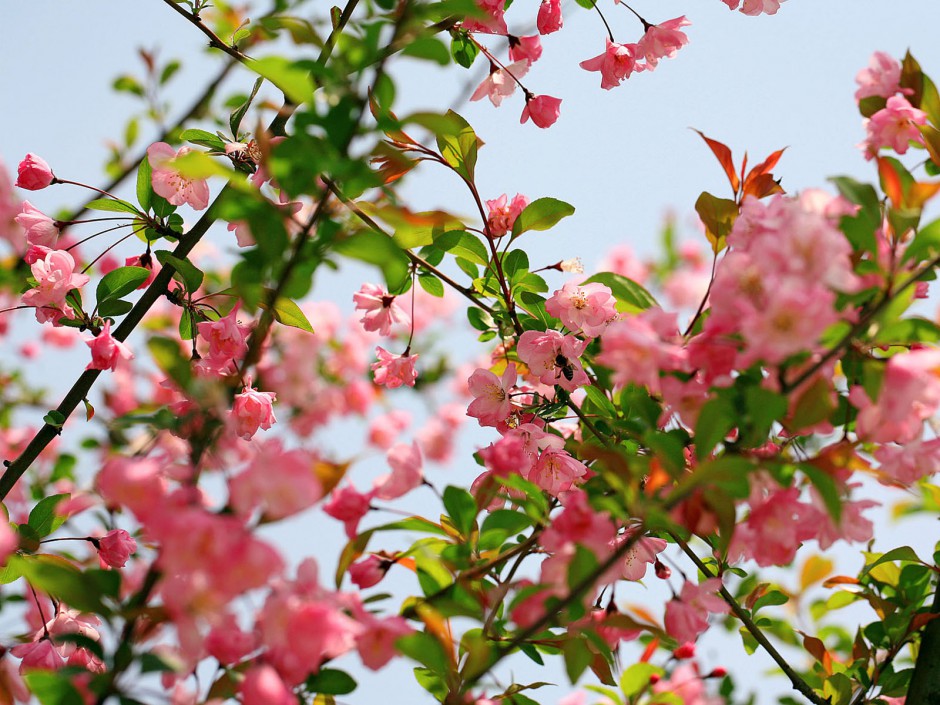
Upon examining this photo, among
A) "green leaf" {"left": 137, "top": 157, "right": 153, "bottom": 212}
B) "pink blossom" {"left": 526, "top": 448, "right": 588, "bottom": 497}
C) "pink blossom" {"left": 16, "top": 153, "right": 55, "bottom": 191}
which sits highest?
"pink blossom" {"left": 16, "top": 153, "right": 55, "bottom": 191}

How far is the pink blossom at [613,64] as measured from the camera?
1.73 meters

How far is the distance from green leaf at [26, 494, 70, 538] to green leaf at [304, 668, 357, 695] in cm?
82

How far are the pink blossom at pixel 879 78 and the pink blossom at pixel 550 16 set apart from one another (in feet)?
2.00

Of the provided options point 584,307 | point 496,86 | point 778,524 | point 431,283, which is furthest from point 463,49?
point 778,524

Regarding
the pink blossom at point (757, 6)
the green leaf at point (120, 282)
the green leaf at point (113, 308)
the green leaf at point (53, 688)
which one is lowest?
the green leaf at point (53, 688)

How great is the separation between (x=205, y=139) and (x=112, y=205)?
21 cm

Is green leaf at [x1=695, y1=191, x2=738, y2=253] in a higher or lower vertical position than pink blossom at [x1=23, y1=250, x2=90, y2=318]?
lower

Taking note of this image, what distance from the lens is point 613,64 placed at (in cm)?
174

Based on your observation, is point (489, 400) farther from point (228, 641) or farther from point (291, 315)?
point (228, 641)

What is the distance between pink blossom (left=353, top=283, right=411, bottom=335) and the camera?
1.61 m

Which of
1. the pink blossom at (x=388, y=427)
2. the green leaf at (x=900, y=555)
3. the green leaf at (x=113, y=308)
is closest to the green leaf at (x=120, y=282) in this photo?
the green leaf at (x=113, y=308)

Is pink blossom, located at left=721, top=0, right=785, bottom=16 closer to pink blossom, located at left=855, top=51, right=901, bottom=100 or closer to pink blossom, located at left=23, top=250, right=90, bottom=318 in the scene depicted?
pink blossom, located at left=855, top=51, right=901, bottom=100

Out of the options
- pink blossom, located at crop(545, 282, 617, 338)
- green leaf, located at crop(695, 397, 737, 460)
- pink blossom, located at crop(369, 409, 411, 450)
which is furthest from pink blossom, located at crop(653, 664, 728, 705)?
pink blossom, located at crop(369, 409, 411, 450)

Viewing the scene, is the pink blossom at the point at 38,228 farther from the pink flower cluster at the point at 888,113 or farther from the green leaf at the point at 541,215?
the pink flower cluster at the point at 888,113
